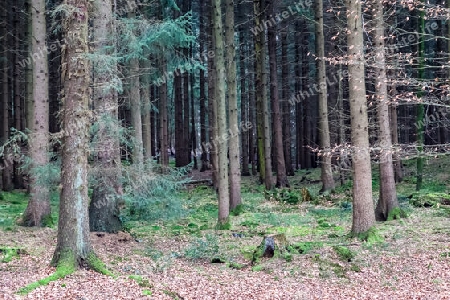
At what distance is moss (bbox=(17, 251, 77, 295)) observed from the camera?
5853 millimetres

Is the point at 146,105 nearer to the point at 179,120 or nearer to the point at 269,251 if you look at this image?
the point at 179,120

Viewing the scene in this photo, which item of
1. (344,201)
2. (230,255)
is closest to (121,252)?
(230,255)

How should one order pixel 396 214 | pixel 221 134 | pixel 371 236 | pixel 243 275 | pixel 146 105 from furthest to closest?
pixel 146 105 < pixel 221 134 < pixel 396 214 < pixel 371 236 < pixel 243 275

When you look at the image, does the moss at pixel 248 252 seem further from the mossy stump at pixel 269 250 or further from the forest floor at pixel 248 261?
the mossy stump at pixel 269 250

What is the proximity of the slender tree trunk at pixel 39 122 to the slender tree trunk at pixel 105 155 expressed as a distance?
160 centimetres

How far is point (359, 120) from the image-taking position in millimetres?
9227

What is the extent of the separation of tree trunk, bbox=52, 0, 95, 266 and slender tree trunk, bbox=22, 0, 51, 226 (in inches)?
174

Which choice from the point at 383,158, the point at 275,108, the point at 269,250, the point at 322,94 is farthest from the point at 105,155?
the point at 275,108

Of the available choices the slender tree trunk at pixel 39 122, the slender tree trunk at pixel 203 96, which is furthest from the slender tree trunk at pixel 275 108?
the slender tree trunk at pixel 39 122

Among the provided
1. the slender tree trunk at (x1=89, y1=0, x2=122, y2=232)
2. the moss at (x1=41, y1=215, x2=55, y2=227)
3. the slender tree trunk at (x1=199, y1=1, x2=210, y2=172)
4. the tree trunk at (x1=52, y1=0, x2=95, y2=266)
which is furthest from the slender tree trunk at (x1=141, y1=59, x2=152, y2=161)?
the tree trunk at (x1=52, y1=0, x2=95, y2=266)

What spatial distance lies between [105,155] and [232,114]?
4.62 meters

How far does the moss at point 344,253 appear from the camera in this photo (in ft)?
27.2

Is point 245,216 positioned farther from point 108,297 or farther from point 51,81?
point 51,81

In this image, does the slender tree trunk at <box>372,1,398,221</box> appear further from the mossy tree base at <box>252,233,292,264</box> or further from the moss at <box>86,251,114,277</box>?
the moss at <box>86,251,114,277</box>
